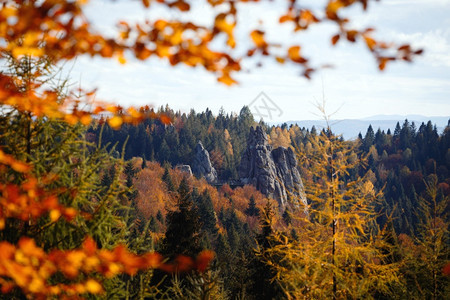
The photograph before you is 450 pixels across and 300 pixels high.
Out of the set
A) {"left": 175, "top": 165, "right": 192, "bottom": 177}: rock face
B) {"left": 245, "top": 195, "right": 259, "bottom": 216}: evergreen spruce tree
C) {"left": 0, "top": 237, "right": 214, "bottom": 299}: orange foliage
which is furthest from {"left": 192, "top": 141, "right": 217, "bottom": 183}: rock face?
{"left": 0, "top": 237, "right": 214, "bottom": 299}: orange foliage

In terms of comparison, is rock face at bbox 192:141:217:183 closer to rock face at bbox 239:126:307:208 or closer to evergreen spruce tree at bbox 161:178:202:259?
rock face at bbox 239:126:307:208

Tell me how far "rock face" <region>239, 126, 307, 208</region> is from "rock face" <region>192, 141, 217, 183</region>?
433 inches

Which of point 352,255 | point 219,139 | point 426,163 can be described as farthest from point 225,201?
point 426,163

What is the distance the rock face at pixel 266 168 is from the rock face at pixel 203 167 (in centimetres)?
1099

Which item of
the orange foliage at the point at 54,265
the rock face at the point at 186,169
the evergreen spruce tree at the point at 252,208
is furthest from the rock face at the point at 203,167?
the orange foliage at the point at 54,265

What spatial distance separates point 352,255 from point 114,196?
18.1 ft

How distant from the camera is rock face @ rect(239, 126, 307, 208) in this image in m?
74.2

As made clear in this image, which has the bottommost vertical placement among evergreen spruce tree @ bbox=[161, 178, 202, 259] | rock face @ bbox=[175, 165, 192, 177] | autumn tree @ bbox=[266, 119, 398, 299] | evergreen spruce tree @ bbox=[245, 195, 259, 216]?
evergreen spruce tree @ bbox=[245, 195, 259, 216]

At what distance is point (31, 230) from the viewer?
3.77m

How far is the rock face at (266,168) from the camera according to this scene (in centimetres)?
7425

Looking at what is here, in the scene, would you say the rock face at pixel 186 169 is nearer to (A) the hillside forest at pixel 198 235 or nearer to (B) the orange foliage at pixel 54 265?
(A) the hillside forest at pixel 198 235

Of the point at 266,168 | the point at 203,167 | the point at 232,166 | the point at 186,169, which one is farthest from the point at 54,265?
the point at 232,166

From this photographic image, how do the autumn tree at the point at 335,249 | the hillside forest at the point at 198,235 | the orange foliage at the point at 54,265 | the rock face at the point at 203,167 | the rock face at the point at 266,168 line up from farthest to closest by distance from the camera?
the rock face at the point at 203,167 < the rock face at the point at 266,168 < the autumn tree at the point at 335,249 < the hillside forest at the point at 198,235 < the orange foliage at the point at 54,265

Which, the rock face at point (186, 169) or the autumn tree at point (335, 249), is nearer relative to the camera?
the autumn tree at point (335, 249)
